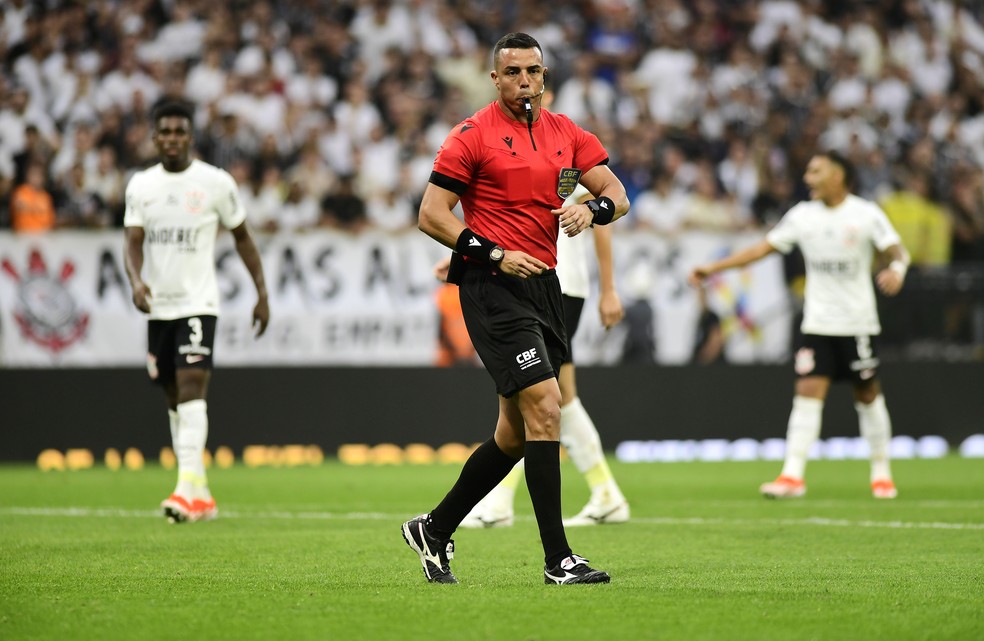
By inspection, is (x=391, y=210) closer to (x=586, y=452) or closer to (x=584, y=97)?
(x=584, y=97)

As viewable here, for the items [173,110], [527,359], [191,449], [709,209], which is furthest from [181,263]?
[709,209]

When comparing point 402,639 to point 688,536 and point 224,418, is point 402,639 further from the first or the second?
point 224,418

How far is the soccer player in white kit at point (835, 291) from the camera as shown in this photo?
1169 cm

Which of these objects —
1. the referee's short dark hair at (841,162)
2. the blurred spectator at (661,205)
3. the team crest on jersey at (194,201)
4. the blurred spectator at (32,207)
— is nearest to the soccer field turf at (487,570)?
the team crest on jersey at (194,201)

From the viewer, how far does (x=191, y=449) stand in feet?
31.3

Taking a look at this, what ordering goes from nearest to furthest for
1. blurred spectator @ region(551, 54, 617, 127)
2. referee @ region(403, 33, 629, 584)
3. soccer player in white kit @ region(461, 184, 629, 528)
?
referee @ region(403, 33, 629, 584) < soccer player in white kit @ region(461, 184, 629, 528) < blurred spectator @ region(551, 54, 617, 127)

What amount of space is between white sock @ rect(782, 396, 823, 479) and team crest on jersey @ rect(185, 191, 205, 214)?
15.9 feet

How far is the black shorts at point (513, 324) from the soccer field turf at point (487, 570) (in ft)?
2.92

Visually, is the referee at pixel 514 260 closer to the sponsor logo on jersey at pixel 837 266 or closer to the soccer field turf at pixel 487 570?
the soccer field turf at pixel 487 570

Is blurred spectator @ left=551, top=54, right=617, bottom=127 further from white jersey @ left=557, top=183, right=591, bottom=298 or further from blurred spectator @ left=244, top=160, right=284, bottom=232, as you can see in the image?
white jersey @ left=557, top=183, right=591, bottom=298

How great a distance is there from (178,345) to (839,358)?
521 cm

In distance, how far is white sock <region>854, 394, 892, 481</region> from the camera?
38.5ft

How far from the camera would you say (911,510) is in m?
10.2

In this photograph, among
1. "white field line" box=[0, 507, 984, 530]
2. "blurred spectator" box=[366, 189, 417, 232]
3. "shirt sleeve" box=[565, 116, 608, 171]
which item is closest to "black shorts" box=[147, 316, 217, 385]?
"white field line" box=[0, 507, 984, 530]
